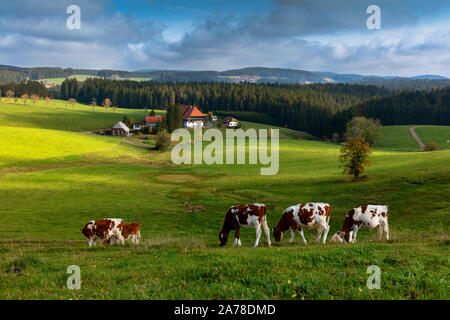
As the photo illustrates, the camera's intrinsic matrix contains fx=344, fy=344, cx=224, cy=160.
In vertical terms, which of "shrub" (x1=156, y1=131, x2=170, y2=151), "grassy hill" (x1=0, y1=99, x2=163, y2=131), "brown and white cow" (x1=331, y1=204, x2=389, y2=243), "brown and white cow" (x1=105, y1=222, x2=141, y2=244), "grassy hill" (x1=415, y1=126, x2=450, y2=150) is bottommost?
"brown and white cow" (x1=105, y1=222, x2=141, y2=244)

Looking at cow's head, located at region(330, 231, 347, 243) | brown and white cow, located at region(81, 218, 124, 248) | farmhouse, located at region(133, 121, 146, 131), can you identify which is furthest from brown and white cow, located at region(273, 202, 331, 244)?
farmhouse, located at region(133, 121, 146, 131)

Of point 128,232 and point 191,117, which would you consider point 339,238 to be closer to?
point 128,232

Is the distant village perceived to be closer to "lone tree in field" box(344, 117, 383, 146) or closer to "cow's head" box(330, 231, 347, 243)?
"lone tree in field" box(344, 117, 383, 146)

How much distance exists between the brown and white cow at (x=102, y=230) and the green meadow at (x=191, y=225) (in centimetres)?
112

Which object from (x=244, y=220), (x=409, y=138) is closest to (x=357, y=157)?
(x=244, y=220)

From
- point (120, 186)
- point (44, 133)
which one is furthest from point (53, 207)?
point (44, 133)

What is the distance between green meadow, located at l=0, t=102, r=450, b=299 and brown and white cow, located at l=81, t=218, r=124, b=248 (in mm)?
1124

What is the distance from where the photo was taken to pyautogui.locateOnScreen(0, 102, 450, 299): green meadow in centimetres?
881

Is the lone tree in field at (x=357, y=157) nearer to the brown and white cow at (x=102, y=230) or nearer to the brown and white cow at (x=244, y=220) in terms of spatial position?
the brown and white cow at (x=244, y=220)

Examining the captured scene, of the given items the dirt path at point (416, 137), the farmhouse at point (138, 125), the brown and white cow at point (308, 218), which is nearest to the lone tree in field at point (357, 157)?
the brown and white cow at point (308, 218)

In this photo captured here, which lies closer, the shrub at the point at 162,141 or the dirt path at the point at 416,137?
the shrub at the point at 162,141

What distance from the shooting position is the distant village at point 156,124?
467 ft

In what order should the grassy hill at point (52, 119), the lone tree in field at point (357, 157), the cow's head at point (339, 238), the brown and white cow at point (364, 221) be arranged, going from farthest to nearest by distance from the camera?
the grassy hill at point (52, 119) < the lone tree in field at point (357, 157) < the brown and white cow at point (364, 221) < the cow's head at point (339, 238)
